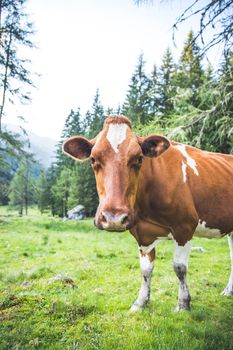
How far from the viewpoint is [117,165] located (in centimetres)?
376

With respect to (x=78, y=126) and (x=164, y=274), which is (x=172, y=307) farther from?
(x=78, y=126)

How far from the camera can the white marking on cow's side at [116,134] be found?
388 centimetres

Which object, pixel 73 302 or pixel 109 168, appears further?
pixel 73 302

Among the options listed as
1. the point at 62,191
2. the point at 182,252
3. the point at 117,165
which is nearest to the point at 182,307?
the point at 182,252

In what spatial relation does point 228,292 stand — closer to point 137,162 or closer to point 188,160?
point 188,160

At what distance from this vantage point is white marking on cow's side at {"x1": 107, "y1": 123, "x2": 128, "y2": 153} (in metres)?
3.88

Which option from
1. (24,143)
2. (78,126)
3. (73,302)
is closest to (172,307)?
(73,302)

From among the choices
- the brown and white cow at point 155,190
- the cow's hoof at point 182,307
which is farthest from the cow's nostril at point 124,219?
the cow's hoof at point 182,307

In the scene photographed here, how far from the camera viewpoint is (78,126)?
179 ft

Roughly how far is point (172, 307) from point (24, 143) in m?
17.1

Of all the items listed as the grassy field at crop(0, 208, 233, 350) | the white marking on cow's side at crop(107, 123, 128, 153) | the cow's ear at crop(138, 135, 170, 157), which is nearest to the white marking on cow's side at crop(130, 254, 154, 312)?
the grassy field at crop(0, 208, 233, 350)

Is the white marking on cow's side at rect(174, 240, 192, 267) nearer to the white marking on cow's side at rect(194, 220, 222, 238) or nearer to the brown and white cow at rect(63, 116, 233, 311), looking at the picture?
the brown and white cow at rect(63, 116, 233, 311)

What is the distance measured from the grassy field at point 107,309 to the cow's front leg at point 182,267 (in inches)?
7.7

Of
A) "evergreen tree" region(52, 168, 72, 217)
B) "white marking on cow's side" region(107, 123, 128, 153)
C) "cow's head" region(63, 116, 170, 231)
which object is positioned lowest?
"evergreen tree" region(52, 168, 72, 217)
